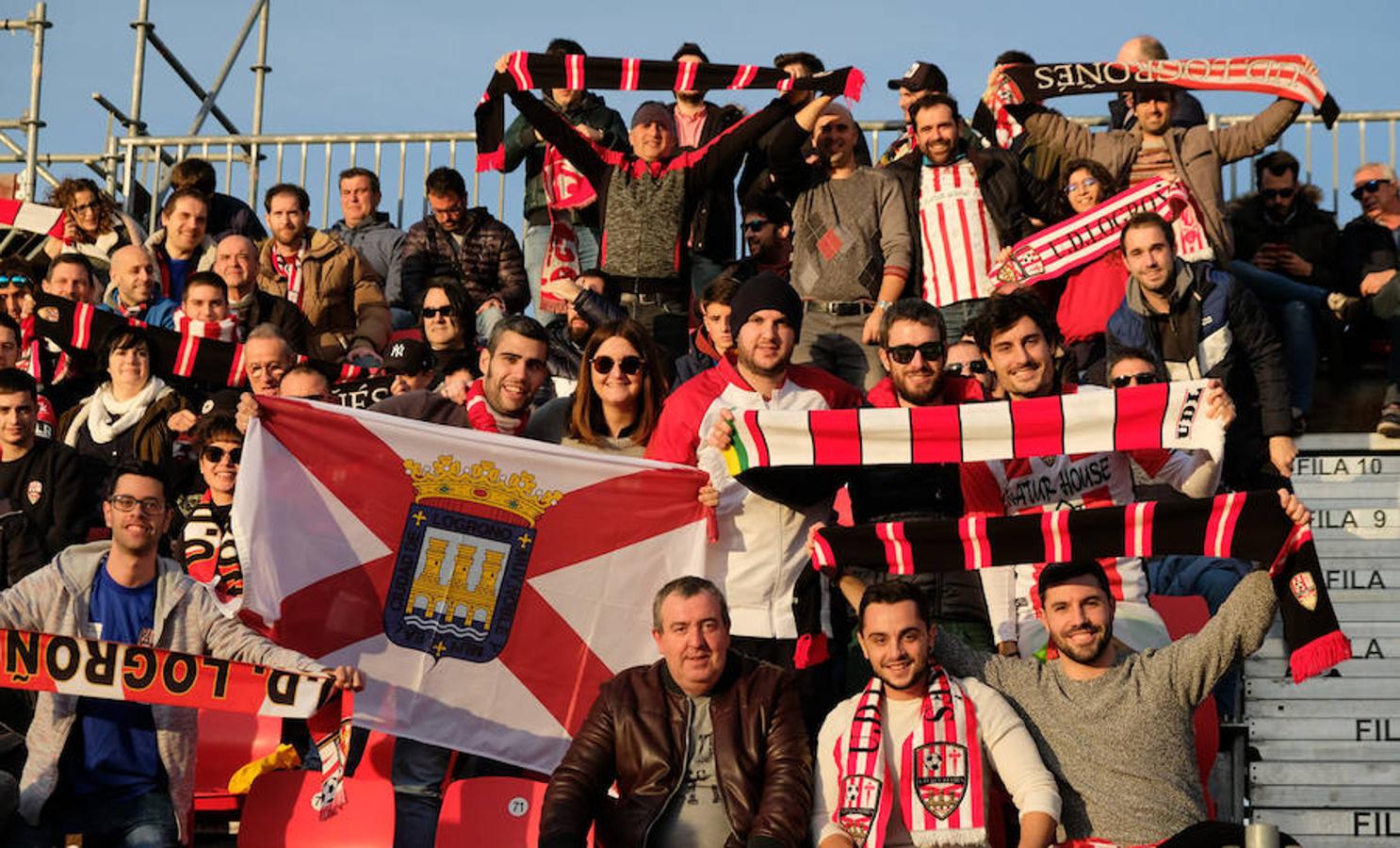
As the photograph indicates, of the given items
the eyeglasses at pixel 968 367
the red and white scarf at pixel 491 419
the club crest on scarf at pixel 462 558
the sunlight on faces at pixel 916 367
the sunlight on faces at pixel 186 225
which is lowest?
the club crest on scarf at pixel 462 558

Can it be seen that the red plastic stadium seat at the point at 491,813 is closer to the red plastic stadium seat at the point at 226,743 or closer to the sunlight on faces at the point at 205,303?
the red plastic stadium seat at the point at 226,743

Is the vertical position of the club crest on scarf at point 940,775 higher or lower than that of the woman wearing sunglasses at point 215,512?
lower

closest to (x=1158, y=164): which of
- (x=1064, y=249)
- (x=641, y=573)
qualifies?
(x=1064, y=249)

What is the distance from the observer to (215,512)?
9656 millimetres

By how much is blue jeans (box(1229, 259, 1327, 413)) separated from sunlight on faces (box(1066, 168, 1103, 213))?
1245 millimetres

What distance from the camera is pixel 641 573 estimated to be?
8.78 m

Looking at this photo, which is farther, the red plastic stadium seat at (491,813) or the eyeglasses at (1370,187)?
the eyeglasses at (1370,187)

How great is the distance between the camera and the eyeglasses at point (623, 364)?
342 inches

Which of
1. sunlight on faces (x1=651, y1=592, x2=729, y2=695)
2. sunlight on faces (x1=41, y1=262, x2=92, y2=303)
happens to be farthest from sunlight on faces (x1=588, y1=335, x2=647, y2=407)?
sunlight on faces (x1=41, y1=262, x2=92, y2=303)

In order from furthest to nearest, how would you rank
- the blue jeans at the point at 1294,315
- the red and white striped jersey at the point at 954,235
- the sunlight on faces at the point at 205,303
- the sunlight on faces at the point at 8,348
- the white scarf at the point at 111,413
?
the blue jeans at the point at 1294,315 → the red and white striped jersey at the point at 954,235 → the sunlight on faces at the point at 205,303 → the sunlight on faces at the point at 8,348 → the white scarf at the point at 111,413

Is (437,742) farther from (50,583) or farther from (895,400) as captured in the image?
(895,400)

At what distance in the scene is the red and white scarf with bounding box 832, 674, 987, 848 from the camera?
722cm

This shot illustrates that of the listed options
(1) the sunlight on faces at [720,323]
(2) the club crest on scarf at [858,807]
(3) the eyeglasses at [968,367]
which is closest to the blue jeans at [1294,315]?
(3) the eyeglasses at [968,367]

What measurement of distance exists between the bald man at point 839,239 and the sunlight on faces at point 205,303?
128 inches
